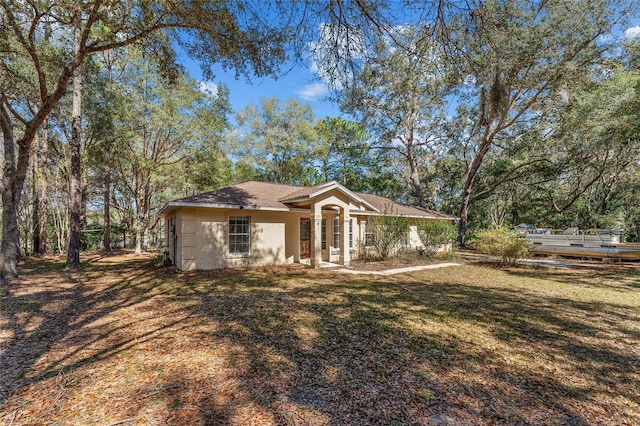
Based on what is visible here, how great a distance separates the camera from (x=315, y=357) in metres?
3.69

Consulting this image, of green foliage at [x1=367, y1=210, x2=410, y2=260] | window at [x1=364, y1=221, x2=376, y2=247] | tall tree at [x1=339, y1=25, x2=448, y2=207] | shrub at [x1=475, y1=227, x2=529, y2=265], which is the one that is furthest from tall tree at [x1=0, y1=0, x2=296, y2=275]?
shrub at [x1=475, y1=227, x2=529, y2=265]

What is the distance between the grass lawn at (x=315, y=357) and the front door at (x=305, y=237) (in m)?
5.93

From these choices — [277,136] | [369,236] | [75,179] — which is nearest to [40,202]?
[75,179]

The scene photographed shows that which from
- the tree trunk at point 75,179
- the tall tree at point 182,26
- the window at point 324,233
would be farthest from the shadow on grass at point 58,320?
the window at point 324,233

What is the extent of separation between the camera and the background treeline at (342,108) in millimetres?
4484

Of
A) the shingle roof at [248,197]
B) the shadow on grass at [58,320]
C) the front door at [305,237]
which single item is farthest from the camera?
the front door at [305,237]

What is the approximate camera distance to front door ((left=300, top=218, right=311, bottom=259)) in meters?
13.2

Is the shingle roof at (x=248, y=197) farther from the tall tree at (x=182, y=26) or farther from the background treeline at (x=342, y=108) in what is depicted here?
the tall tree at (x=182, y=26)

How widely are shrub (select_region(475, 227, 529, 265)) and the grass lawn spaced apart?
15.8ft

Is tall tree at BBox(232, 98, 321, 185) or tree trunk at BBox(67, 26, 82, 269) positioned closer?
tree trunk at BBox(67, 26, 82, 269)

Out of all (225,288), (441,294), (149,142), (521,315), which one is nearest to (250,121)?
(149,142)

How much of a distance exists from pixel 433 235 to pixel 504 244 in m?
2.99

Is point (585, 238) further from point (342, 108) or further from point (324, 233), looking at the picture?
point (342, 108)

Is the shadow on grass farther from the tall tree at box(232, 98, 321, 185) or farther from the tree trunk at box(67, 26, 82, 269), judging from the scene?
the tall tree at box(232, 98, 321, 185)
